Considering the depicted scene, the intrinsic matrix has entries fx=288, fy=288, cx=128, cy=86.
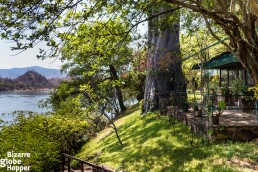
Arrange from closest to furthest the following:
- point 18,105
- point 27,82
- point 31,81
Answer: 1. point 18,105
2. point 27,82
3. point 31,81

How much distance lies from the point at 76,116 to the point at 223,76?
9627mm

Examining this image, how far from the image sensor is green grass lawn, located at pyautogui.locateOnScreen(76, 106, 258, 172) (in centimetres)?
665

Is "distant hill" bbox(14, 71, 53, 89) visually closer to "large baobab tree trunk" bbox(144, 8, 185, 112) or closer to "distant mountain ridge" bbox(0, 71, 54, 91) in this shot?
"distant mountain ridge" bbox(0, 71, 54, 91)

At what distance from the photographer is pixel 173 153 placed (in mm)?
8516

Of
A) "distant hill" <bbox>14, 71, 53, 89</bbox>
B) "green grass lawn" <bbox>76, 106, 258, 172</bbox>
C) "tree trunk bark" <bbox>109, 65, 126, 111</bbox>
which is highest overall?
"distant hill" <bbox>14, 71, 53, 89</bbox>

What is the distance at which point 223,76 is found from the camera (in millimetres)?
18062

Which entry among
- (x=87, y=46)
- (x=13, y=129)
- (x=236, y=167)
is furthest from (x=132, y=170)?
(x=13, y=129)

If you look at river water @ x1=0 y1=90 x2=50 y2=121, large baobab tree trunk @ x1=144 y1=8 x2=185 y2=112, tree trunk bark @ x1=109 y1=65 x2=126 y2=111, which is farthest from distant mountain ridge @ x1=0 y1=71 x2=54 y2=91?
large baobab tree trunk @ x1=144 y1=8 x2=185 y2=112

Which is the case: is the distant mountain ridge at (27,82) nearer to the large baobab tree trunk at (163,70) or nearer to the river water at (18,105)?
the river water at (18,105)

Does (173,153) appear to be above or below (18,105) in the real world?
above

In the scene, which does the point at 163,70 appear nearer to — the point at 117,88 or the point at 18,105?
the point at 117,88

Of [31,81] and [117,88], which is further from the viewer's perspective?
[31,81]

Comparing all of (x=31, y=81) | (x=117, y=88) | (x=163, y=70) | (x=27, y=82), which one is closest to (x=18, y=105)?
(x=117, y=88)

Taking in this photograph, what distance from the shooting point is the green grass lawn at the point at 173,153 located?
262 inches
